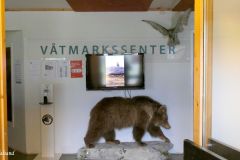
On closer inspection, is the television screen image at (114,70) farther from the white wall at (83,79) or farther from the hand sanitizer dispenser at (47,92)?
the hand sanitizer dispenser at (47,92)

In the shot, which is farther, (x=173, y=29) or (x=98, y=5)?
(x=173, y=29)

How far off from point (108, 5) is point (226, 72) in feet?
9.83

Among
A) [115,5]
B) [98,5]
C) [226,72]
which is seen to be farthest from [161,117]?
[226,72]

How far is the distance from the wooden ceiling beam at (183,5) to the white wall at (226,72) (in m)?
2.64

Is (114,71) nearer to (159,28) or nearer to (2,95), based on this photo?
(159,28)

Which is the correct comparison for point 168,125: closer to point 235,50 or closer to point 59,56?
point 59,56

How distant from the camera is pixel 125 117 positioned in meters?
4.68

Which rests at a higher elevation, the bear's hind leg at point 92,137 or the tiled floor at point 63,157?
the bear's hind leg at point 92,137

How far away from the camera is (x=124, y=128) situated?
16.0 feet

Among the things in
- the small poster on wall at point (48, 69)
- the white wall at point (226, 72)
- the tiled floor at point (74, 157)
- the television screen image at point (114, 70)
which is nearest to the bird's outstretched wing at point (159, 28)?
the television screen image at point (114, 70)

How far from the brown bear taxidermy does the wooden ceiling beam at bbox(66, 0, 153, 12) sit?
1376 millimetres

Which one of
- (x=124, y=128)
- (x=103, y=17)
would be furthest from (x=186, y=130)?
(x=103, y=17)

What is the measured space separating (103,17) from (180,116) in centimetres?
203

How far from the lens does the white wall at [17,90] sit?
5.09 m
